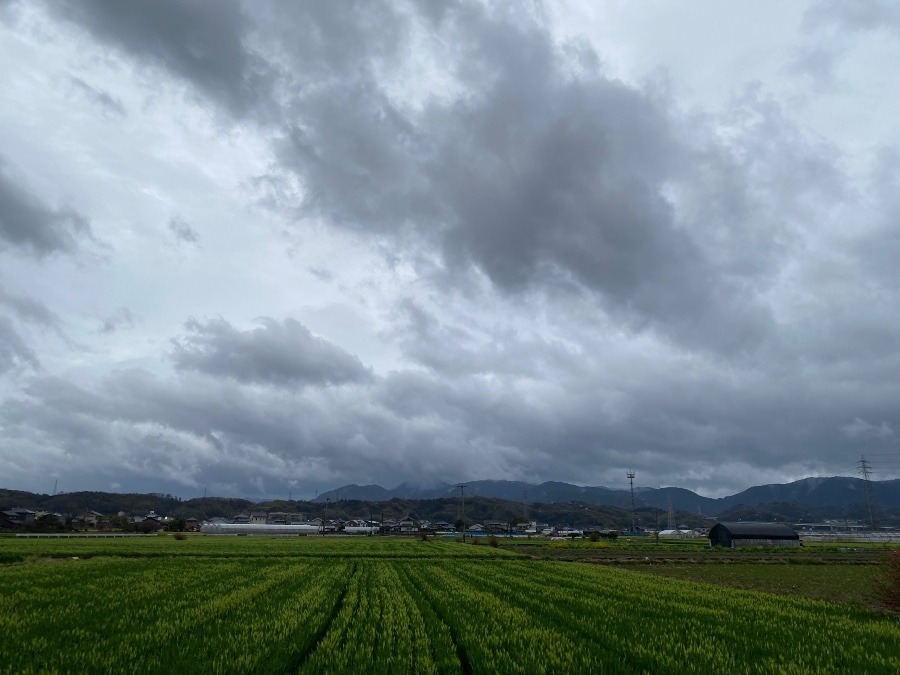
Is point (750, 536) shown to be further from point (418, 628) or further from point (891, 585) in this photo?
point (418, 628)

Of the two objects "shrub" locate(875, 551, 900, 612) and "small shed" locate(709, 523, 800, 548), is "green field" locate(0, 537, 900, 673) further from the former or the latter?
"small shed" locate(709, 523, 800, 548)

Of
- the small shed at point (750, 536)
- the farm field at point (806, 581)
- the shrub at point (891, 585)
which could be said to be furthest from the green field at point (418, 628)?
the small shed at point (750, 536)

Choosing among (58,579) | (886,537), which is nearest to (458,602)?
(58,579)

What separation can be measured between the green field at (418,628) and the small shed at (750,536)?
118m

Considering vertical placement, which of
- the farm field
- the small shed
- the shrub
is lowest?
the small shed

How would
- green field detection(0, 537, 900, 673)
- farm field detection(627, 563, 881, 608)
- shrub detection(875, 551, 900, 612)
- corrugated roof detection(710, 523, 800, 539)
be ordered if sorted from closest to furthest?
green field detection(0, 537, 900, 673) → shrub detection(875, 551, 900, 612) → farm field detection(627, 563, 881, 608) → corrugated roof detection(710, 523, 800, 539)

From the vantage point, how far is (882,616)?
25406 mm

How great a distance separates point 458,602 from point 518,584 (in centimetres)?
977

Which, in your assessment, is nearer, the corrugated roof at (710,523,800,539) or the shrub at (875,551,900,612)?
the shrub at (875,551,900,612)

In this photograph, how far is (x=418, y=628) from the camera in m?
19.2

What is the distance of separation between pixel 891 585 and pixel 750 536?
401 feet

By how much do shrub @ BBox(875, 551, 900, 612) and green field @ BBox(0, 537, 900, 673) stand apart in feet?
13.6

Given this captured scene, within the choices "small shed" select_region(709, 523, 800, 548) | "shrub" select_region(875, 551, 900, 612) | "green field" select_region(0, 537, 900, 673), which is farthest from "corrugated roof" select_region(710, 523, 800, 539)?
"green field" select_region(0, 537, 900, 673)

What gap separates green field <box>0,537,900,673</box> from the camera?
14398 millimetres
